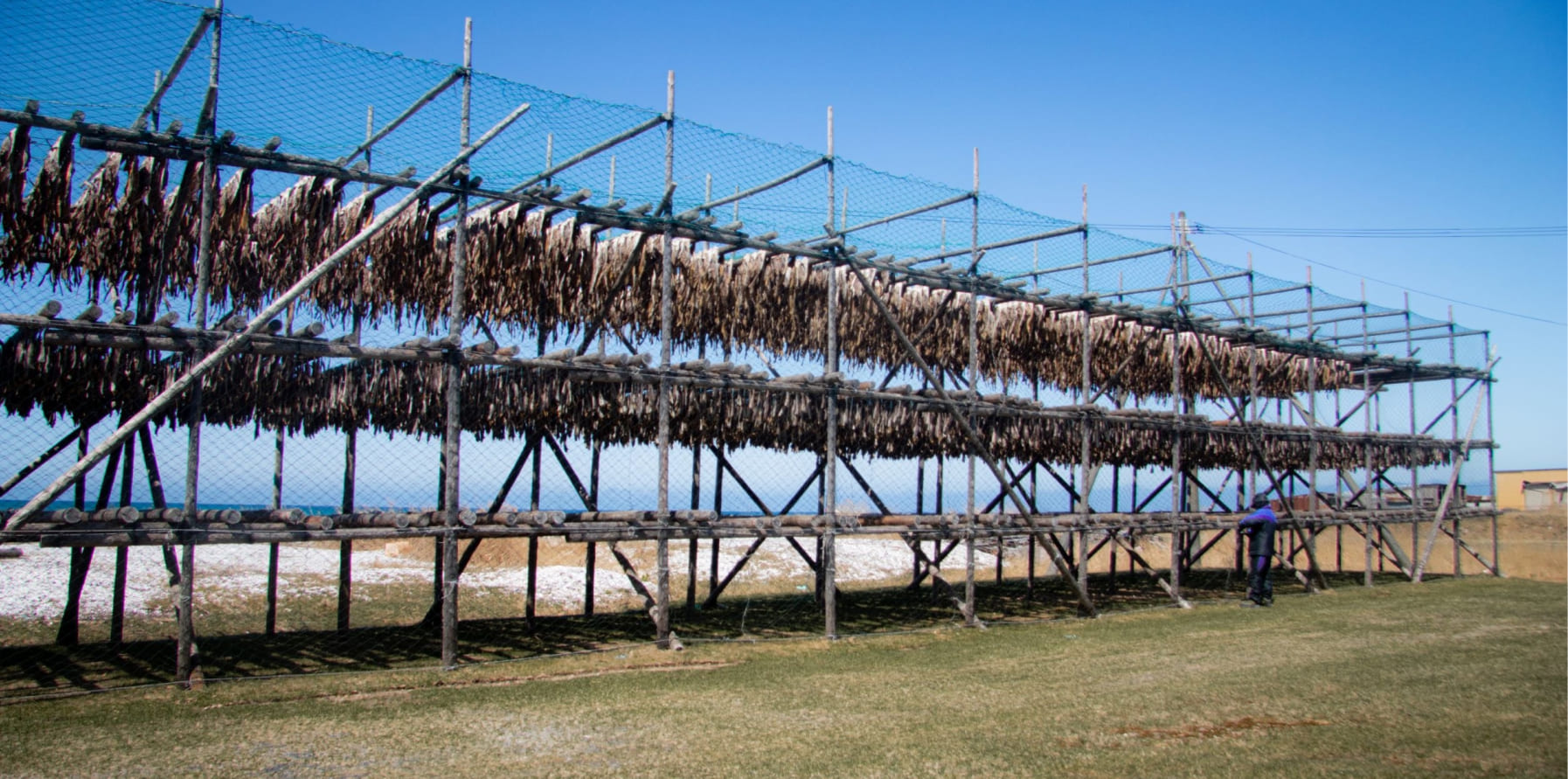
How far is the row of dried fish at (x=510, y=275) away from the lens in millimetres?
9203

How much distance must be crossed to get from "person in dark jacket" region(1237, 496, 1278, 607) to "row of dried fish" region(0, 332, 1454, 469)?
2247 mm

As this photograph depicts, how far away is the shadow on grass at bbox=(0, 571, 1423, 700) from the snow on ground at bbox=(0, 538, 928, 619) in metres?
1.03

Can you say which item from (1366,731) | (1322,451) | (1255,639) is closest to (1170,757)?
(1366,731)

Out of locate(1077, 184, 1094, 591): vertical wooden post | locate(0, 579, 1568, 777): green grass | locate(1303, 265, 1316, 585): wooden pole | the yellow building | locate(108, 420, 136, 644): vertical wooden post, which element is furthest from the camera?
the yellow building

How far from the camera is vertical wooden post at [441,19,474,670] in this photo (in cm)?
986

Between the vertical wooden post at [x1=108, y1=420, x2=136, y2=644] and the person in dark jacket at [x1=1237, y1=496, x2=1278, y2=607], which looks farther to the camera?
the person in dark jacket at [x1=1237, y1=496, x2=1278, y2=607]

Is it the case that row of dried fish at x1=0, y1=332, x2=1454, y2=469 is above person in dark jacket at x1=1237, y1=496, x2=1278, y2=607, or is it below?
above

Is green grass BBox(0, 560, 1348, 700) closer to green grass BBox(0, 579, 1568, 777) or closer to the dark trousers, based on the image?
green grass BBox(0, 579, 1568, 777)

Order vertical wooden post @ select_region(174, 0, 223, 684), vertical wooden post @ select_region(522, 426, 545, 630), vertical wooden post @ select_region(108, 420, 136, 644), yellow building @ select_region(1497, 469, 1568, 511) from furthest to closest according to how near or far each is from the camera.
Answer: yellow building @ select_region(1497, 469, 1568, 511)
vertical wooden post @ select_region(522, 426, 545, 630)
vertical wooden post @ select_region(108, 420, 136, 644)
vertical wooden post @ select_region(174, 0, 223, 684)

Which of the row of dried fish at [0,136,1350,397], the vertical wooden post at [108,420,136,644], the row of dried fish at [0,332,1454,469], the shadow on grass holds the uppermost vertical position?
the row of dried fish at [0,136,1350,397]

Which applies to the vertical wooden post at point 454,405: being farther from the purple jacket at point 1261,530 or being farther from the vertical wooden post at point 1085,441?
the purple jacket at point 1261,530

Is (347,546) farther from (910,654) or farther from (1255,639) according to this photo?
(1255,639)

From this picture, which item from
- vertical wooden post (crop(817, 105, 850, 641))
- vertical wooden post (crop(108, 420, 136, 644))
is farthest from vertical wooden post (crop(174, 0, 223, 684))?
vertical wooden post (crop(817, 105, 850, 641))

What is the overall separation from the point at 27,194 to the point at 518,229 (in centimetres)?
435
